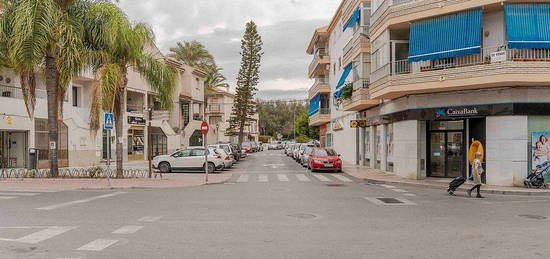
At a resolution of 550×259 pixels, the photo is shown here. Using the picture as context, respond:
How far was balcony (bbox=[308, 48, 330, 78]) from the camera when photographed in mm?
51094

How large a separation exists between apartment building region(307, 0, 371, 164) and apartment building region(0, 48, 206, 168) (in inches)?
442

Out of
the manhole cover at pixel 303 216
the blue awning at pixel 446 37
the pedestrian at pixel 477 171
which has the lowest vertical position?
the manhole cover at pixel 303 216

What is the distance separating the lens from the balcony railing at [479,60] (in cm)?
1811

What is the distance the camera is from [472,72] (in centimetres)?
1847

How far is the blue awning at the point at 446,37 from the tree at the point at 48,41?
562 inches

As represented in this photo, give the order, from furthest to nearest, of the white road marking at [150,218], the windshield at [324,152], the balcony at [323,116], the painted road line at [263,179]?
the balcony at [323,116] → the windshield at [324,152] → the painted road line at [263,179] → the white road marking at [150,218]

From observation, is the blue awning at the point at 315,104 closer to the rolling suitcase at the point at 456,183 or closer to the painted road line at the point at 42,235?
the rolling suitcase at the point at 456,183

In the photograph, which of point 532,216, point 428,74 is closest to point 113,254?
point 532,216

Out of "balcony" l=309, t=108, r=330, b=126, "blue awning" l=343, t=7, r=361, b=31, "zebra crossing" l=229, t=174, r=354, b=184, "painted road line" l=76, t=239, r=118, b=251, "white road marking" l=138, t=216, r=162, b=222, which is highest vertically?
"blue awning" l=343, t=7, r=361, b=31

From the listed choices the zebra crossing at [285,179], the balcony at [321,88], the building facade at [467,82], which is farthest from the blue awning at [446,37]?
the balcony at [321,88]

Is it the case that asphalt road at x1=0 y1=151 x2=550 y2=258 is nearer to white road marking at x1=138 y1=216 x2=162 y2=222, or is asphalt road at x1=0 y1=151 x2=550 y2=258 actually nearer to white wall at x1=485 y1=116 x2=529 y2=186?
white road marking at x1=138 y1=216 x2=162 y2=222

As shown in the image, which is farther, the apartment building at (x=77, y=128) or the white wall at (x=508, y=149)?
A: the apartment building at (x=77, y=128)

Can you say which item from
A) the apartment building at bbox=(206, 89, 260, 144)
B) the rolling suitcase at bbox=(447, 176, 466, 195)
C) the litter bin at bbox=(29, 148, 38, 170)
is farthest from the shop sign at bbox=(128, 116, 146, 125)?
the rolling suitcase at bbox=(447, 176, 466, 195)

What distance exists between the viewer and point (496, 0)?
18156 millimetres
